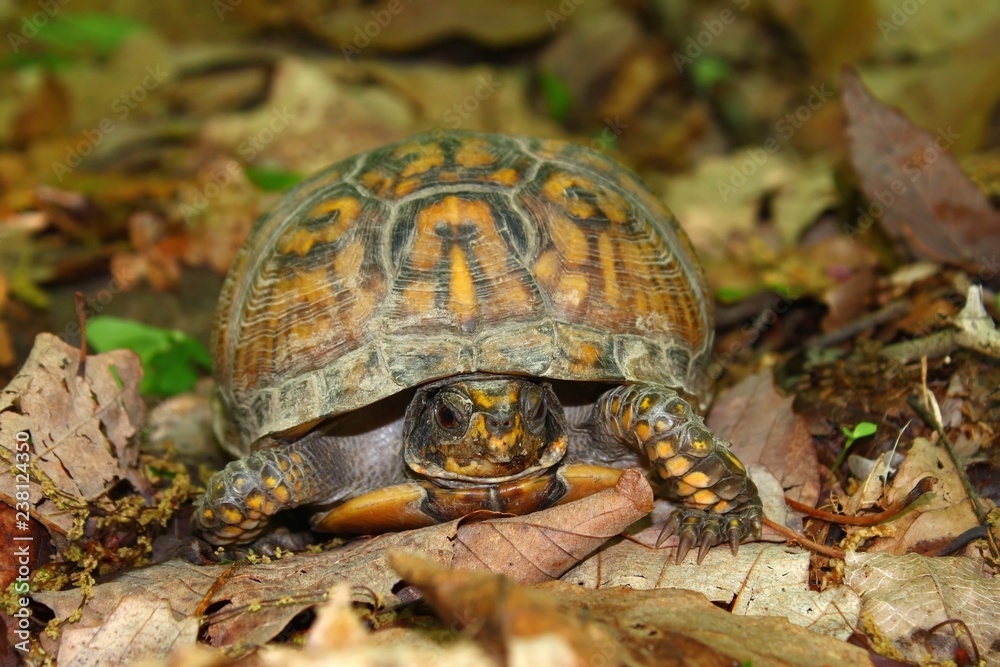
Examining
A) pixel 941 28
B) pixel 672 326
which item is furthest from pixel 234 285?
pixel 941 28

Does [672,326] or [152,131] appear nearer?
[672,326]

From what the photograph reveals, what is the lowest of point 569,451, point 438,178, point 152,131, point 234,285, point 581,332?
point 569,451

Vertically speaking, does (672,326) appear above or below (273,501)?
above

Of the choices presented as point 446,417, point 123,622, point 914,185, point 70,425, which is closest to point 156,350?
point 70,425

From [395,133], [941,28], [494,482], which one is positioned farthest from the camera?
[395,133]

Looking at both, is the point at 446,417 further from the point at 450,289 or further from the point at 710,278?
the point at 710,278

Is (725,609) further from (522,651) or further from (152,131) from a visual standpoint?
(152,131)

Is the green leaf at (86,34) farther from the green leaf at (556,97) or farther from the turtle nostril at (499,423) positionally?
the turtle nostril at (499,423)

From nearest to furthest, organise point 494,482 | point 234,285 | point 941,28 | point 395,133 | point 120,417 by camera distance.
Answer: point 494,482
point 120,417
point 234,285
point 941,28
point 395,133
